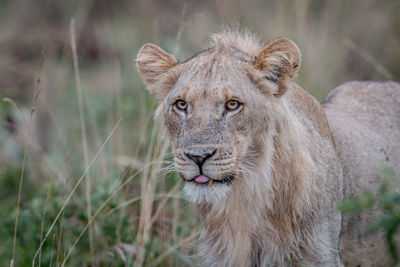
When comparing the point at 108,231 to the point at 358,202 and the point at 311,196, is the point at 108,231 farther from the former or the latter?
the point at 358,202

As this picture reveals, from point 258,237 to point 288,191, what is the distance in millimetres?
354

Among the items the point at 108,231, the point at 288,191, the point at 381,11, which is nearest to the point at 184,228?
the point at 108,231

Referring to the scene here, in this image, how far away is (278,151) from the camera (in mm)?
4535

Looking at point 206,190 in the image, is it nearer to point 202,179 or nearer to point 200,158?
A: point 202,179

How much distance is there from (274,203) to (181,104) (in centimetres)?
87

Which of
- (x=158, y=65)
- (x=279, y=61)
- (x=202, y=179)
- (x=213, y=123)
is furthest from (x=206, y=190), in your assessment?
(x=158, y=65)

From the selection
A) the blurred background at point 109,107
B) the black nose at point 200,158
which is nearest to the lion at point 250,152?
the black nose at point 200,158

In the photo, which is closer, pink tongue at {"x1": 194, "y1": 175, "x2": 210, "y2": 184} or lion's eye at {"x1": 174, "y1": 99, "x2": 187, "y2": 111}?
pink tongue at {"x1": 194, "y1": 175, "x2": 210, "y2": 184}

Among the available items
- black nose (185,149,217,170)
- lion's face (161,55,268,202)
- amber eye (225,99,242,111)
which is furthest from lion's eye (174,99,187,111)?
black nose (185,149,217,170)

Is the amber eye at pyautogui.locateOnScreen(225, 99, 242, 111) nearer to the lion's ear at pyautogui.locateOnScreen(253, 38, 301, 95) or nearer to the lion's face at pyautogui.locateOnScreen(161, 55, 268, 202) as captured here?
the lion's face at pyautogui.locateOnScreen(161, 55, 268, 202)

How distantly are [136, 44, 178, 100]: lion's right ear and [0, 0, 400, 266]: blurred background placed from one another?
37 cm

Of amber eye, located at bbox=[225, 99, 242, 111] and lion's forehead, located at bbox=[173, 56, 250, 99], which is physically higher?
lion's forehead, located at bbox=[173, 56, 250, 99]

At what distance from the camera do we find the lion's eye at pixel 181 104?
4.44 metres

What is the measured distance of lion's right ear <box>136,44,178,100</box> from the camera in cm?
485
